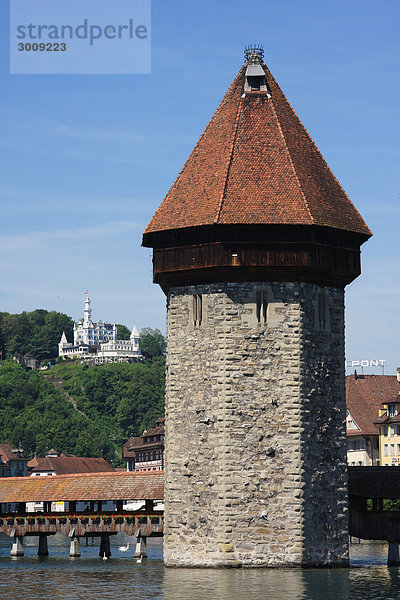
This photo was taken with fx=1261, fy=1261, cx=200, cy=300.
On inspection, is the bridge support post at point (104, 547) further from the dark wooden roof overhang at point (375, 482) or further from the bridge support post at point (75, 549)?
the dark wooden roof overhang at point (375, 482)

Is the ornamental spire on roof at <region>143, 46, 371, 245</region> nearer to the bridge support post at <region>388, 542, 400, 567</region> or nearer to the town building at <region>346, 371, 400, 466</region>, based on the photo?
the bridge support post at <region>388, 542, 400, 567</region>

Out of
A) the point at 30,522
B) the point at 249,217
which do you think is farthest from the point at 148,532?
the point at 249,217

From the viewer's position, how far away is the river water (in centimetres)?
2994

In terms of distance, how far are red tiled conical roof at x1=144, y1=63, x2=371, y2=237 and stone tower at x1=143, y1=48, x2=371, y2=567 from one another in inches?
1.8

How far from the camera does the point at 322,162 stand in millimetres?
38250

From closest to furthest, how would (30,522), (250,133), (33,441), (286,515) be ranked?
(286,515) → (250,133) → (30,522) → (33,441)

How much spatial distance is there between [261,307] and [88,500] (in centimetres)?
1163

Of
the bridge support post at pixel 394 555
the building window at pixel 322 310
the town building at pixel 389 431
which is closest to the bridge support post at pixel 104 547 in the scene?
the bridge support post at pixel 394 555

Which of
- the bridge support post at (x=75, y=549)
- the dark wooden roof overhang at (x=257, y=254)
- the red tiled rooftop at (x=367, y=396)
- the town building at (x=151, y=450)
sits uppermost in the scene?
the dark wooden roof overhang at (x=257, y=254)

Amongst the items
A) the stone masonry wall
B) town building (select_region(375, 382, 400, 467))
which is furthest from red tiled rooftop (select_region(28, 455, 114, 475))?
the stone masonry wall

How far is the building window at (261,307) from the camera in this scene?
3519 centimetres

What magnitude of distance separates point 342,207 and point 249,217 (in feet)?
11.7

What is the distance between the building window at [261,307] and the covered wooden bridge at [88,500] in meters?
9.01

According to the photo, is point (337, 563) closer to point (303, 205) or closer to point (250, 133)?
point (303, 205)
